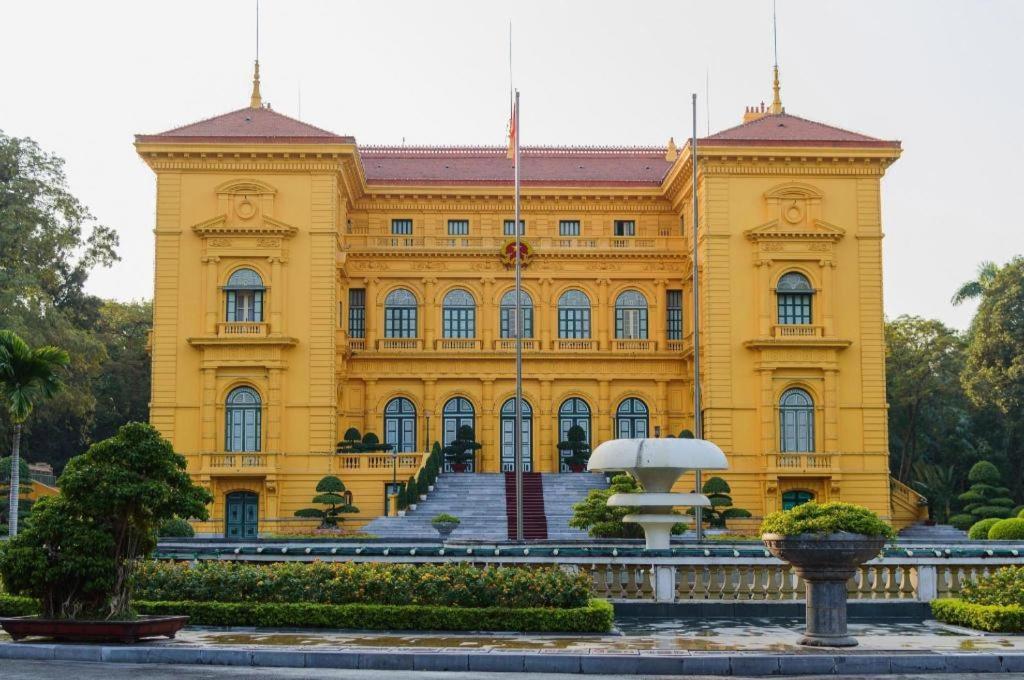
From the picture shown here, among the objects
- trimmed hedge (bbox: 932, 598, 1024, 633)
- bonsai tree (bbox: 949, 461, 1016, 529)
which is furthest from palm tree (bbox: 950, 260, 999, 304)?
trimmed hedge (bbox: 932, 598, 1024, 633)

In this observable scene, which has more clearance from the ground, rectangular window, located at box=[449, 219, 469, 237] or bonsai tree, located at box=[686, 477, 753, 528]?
rectangular window, located at box=[449, 219, 469, 237]

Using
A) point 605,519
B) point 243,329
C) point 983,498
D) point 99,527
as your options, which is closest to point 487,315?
point 243,329

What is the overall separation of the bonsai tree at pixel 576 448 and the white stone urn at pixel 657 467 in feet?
70.4

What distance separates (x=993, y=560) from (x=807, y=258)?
26234mm

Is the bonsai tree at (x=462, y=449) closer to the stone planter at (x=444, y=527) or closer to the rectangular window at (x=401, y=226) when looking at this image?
the rectangular window at (x=401, y=226)

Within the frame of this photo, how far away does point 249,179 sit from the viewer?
47.7 metres

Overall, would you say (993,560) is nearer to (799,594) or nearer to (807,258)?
(799,594)

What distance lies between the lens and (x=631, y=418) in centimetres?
5247

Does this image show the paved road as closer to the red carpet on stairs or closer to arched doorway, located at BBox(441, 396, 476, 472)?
the red carpet on stairs

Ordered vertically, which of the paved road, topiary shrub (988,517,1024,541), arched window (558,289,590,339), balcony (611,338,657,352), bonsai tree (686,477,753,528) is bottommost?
the paved road

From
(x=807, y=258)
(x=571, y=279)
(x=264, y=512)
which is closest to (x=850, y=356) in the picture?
(x=807, y=258)

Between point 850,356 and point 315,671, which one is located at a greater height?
point 850,356

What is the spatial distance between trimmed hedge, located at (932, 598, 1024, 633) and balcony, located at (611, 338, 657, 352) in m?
31.8

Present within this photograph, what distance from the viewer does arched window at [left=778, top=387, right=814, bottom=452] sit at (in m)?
47.4
